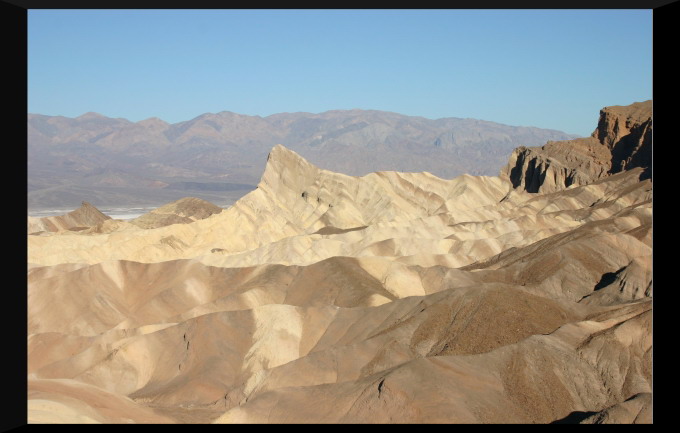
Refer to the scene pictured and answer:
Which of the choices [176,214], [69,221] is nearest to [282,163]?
[176,214]

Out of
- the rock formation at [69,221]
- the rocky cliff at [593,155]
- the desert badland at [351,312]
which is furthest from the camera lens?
the rocky cliff at [593,155]

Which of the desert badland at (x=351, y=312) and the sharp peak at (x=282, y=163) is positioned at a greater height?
the sharp peak at (x=282, y=163)

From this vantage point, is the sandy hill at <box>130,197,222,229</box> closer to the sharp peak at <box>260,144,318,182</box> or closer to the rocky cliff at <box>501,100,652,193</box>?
the sharp peak at <box>260,144,318,182</box>

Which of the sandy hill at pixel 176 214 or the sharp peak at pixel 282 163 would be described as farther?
the sandy hill at pixel 176 214

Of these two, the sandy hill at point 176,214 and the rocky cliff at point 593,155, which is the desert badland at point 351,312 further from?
the rocky cliff at point 593,155

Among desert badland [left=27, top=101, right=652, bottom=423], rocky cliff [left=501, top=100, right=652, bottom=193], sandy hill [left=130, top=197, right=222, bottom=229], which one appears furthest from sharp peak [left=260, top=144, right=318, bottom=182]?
rocky cliff [left=501, top=100, right=652, bottom=193]

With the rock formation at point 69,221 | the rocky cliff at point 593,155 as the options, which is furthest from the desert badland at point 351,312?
the rocky cliff at point 593,155
